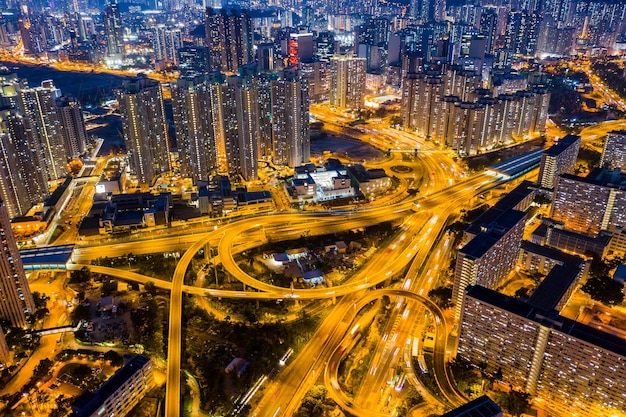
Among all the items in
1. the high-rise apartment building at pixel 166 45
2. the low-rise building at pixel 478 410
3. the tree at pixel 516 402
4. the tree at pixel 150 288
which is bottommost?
the tree at pixel 516 402

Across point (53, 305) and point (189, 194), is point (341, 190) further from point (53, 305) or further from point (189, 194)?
point (53, 305)

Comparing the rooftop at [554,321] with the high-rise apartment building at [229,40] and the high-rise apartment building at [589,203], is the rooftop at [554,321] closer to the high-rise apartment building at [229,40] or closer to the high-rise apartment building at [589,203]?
the high-rise apartment building at [589,203]

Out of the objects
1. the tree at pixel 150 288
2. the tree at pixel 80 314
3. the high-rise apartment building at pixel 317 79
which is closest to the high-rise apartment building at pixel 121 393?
the tree at pixel 80 314

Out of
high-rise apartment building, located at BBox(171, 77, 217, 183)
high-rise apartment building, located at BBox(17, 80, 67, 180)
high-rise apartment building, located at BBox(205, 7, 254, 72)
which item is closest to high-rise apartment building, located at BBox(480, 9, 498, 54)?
high-rise apartment building, located at BBox(205, 7, 254, 72)

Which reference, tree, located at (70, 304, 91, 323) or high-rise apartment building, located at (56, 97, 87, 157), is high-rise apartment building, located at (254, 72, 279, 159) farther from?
tree, located at (70, 304, 91, 323)

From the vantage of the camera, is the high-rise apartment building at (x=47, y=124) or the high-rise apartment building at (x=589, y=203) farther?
the high-rise apartment building at (x=47, y=124)

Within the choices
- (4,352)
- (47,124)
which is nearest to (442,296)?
(4,352)
